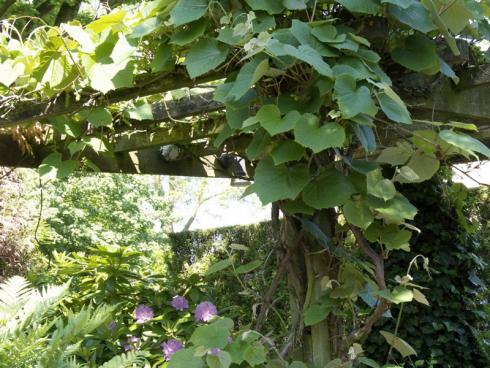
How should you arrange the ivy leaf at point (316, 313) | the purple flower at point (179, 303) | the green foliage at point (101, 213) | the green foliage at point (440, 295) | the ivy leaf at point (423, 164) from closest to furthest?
the ivy leaf at point (423, 164) → the ivy leaf at point (316, 313) → the purple flower at point (179, 303) → the green foliage at point (440, 295) → the green foliage at point (101, 213)

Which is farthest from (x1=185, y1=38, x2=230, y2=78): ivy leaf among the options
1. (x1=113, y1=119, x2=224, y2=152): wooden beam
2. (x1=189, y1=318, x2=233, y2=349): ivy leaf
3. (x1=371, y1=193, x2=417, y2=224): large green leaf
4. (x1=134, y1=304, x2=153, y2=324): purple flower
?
(x1=134, y1=304, x2=153, y2=324): purple flower

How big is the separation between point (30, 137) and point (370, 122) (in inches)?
79.6

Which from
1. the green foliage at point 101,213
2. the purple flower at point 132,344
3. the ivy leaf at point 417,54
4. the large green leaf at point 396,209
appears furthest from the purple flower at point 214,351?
the green foliage at point 101,213

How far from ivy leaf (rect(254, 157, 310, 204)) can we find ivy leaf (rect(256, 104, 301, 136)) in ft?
0.37

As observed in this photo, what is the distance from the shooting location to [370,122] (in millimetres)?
1333

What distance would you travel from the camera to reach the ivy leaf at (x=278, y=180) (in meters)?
1.36

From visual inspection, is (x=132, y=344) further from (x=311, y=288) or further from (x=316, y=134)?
(x=316, y=134)

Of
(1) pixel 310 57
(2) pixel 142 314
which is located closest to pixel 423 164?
(1) pixel 310 57

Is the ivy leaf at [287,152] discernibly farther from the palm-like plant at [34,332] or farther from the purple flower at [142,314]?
the purple flower at [142,314]

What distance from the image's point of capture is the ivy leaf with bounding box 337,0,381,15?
4.58ft

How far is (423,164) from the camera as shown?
1.49 meters

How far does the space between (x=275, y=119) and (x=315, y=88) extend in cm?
15

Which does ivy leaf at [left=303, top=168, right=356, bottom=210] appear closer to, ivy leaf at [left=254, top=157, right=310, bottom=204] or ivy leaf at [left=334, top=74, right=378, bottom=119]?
ivy leaf at [left=254, top=157, right=310, bottom=204]

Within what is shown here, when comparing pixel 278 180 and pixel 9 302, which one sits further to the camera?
pixel 9 302
